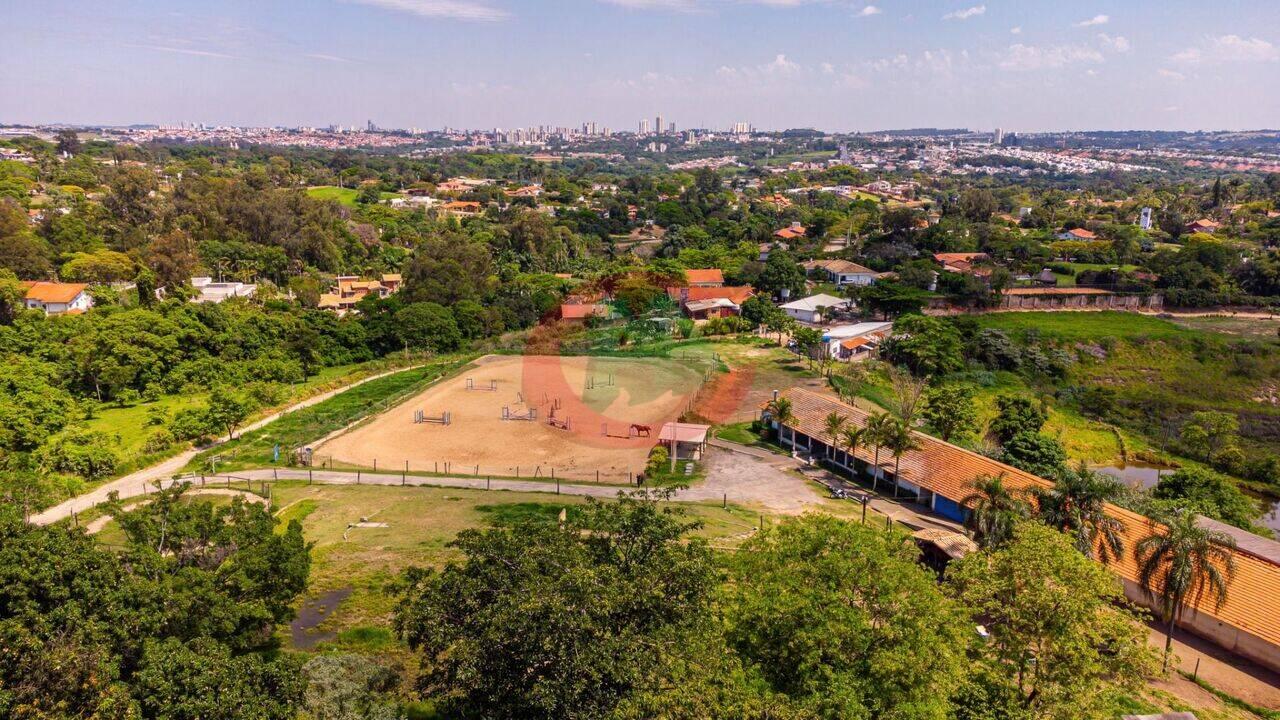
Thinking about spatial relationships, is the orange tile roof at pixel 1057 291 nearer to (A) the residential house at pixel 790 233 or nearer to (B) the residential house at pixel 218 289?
(A) the residential house at pixel 790 233

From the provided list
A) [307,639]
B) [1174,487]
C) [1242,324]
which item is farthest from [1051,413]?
[307,639]

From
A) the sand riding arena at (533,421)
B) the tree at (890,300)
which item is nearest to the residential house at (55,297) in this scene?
the sand riding arena at (533,421)

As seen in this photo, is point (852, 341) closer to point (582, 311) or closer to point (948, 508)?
point (582, 311)

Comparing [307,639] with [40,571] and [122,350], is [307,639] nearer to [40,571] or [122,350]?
[40,571]

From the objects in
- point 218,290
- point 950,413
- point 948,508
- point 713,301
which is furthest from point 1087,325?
point 218,290

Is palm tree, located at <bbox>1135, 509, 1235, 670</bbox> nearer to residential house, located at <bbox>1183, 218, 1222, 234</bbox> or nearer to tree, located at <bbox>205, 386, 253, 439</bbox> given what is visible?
tree, located at <bbox>205, 386, 253, 439</bbox>
